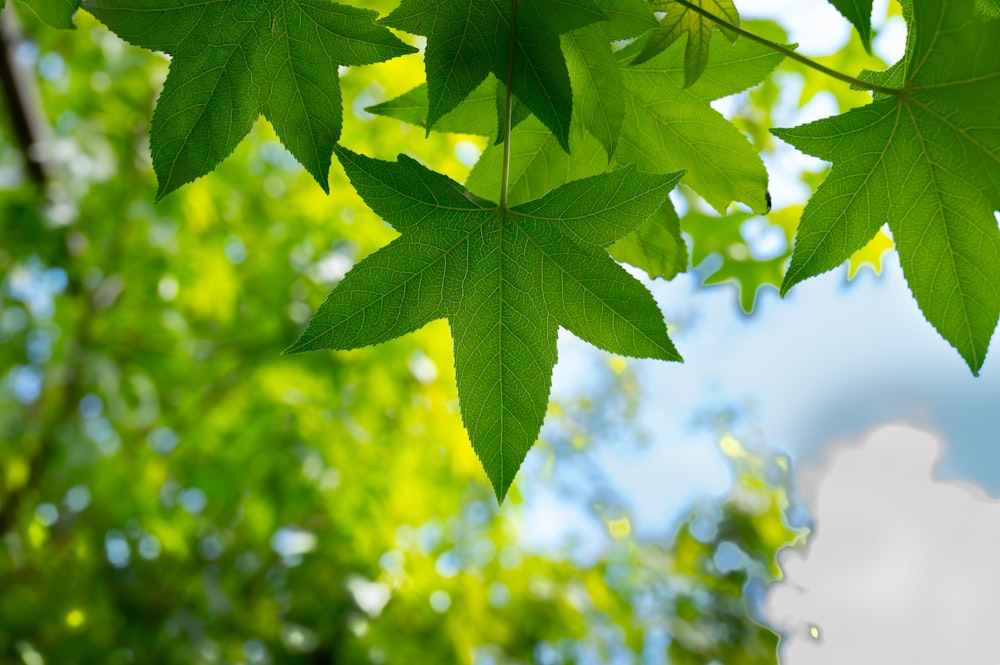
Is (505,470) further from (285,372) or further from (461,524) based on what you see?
(461,524)

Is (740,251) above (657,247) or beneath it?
above

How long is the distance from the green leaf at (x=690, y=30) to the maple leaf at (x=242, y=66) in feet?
0.70

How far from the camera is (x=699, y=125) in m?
0.83

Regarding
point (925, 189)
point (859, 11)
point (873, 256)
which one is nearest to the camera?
point (859, 11)

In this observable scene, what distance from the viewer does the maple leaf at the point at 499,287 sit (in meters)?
0.69

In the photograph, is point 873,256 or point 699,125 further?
point 873,256

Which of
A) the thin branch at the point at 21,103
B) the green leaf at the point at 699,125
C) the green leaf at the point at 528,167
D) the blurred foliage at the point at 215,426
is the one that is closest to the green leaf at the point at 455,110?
the green leaf at the point at 528,167

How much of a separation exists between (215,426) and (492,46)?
283 cm

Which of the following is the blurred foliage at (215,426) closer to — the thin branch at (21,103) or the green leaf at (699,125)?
the thin branch at (21,103)

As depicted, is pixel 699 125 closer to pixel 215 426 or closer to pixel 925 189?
pixel 925 189

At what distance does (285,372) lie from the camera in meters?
2.99

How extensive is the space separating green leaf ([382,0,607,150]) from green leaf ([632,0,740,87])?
10 centimetres

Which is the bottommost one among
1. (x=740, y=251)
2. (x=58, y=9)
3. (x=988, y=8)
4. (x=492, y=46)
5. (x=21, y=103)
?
(x=58, y=9)

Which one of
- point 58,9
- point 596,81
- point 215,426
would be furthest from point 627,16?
point 215,426
